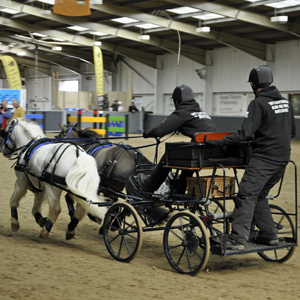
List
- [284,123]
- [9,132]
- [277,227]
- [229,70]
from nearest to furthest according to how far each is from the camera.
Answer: [284,123] < [277,227] < [9,132] < [229,70]

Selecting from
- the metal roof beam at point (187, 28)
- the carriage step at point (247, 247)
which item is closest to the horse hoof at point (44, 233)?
the carriage step at point (247, 247)

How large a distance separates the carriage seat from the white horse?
1150mm

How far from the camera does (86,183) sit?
202 inches

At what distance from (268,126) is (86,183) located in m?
2.12

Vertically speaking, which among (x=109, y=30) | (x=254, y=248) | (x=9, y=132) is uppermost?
(x=109, y=30)

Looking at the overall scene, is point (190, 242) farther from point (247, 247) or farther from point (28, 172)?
point (28, 172)

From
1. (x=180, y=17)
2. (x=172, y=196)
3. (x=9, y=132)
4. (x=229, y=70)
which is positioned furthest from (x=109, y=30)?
(x=172, y=196)

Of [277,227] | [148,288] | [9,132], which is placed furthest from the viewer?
[9,132]

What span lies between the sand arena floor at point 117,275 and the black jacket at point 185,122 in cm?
132

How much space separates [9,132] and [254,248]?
12.4 ft

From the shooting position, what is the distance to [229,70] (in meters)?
25.9

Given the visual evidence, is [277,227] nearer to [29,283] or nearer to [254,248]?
[254,248]

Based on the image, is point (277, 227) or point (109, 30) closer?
point (277, 227)

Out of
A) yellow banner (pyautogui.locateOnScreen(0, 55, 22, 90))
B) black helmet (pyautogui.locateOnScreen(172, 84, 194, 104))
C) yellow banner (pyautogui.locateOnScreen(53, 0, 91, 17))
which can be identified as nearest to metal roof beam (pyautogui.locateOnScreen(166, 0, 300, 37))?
yellow banner (pyautogui.locateOnScreen(53, 0, 91, 17))
